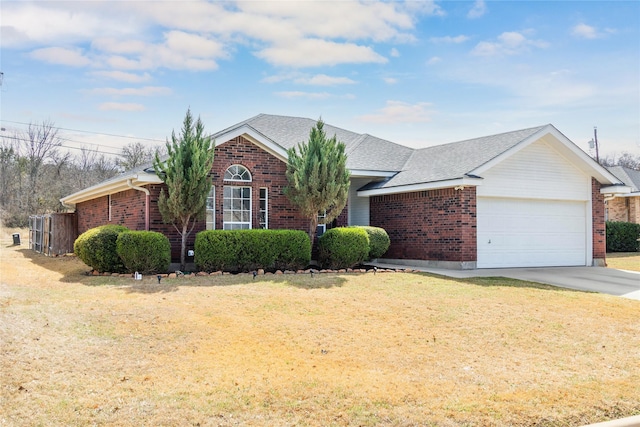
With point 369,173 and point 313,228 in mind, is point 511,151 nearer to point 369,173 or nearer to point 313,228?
point 369,173

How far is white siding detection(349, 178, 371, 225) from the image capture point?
62.7 ft

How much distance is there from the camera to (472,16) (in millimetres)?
12656

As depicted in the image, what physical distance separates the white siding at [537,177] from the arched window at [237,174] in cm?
700

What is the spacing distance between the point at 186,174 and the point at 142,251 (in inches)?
91.0

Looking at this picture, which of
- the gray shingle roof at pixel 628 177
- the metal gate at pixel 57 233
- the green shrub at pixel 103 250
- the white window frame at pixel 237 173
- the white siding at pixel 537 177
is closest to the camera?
the green shrub at pixel 103 250

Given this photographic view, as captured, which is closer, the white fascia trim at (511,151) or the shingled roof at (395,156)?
the white fascia trim at (511,151)

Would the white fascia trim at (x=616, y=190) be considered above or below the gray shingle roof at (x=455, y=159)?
below

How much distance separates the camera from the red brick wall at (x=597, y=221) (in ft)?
57.9

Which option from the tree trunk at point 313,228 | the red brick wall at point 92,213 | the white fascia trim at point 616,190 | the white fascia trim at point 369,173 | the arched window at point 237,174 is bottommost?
the tree trunk at point 313,228

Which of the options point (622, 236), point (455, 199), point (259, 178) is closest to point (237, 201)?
point (259, 178)

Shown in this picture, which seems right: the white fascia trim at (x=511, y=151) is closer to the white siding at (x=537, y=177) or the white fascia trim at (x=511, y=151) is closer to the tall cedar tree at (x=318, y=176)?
the white siding at (x=537, y=177)

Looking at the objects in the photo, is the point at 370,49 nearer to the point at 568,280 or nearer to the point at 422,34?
the point at 422,34

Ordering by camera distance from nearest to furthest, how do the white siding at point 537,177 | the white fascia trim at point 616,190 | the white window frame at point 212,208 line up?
the white window frame at point 212,208
the white siding at point 537,177
the white fascia trim at point 616,190

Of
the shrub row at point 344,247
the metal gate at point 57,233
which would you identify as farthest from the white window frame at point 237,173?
the metal gate at point 57,233
